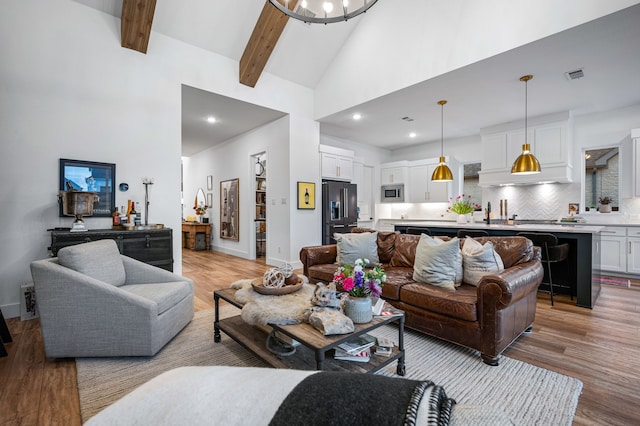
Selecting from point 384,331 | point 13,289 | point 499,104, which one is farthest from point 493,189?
point 13,289

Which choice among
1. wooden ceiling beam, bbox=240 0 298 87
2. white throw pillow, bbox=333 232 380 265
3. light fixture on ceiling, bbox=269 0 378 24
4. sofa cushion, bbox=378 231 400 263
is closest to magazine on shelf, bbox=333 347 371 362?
white throw pillow, bbox=333 232 380 265

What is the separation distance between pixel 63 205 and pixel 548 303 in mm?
5826

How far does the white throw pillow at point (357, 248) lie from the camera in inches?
145

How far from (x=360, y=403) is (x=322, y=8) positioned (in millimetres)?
2719

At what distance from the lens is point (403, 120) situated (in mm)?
6184

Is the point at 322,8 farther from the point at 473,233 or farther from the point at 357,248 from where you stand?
the point at 473,233

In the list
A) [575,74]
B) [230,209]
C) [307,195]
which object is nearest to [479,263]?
[575,74]

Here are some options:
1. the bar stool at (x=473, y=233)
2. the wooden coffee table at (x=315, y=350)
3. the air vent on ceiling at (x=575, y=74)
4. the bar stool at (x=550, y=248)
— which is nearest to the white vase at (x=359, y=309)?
the wooden coffee table at (x=315, y=350)

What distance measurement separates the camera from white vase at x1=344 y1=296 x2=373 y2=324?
75.1 inches

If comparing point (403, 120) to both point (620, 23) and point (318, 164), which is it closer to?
point (318, 164)

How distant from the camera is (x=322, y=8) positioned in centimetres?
239

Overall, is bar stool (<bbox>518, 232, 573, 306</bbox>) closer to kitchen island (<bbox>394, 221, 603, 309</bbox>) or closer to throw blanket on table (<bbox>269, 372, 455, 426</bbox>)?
kitchen island (<bbox>394, 221, 603, 309</bbox>)

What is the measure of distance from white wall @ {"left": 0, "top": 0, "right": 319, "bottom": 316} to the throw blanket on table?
4322mm

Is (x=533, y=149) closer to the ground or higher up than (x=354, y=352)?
higher up
